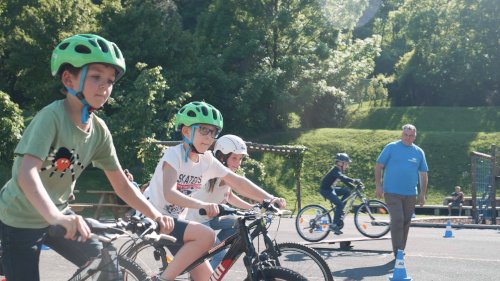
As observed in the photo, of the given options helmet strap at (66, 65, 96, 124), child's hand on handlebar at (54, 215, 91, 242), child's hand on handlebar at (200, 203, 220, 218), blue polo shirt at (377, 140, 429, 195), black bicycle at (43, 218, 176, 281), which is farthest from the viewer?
blue polo shirt at (377, 140, 429, 195)

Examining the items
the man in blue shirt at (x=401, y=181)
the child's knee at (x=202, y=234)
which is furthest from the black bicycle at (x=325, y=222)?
the child's knee at (x=202, y=234)

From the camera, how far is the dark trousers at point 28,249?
4.45m

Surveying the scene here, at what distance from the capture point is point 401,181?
40.8 feet

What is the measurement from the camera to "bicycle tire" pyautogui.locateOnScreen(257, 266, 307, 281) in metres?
5.70

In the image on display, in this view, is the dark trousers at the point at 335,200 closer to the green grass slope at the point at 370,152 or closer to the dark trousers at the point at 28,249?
the dark trousers at the point at 28,249

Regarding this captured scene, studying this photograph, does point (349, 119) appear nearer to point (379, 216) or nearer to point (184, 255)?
point (379, 216)

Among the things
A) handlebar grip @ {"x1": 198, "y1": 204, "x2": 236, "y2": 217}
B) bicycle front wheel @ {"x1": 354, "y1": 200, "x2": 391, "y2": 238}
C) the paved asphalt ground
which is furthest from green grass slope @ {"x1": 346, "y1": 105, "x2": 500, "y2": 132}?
handlebar grip @ {"x1": 198, "y1": 204, "x2": 236, "y2": 217}

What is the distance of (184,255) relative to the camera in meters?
6.09

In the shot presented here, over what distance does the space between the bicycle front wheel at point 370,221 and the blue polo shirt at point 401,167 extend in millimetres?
5301

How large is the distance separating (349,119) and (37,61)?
905 inches

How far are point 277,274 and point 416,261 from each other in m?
7.55

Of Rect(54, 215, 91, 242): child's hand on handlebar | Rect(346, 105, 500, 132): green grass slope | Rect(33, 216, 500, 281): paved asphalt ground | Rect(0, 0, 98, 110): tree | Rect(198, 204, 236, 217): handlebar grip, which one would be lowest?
Rect(33, 216, 500, 281): paved asphalt ground

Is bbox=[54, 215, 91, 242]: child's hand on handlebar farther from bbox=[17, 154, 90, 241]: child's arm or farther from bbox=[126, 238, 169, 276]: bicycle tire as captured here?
bbox=[126, 238, 169, 276]: bicycle tire

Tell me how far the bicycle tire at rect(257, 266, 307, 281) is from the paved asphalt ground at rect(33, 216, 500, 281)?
3.88 m
